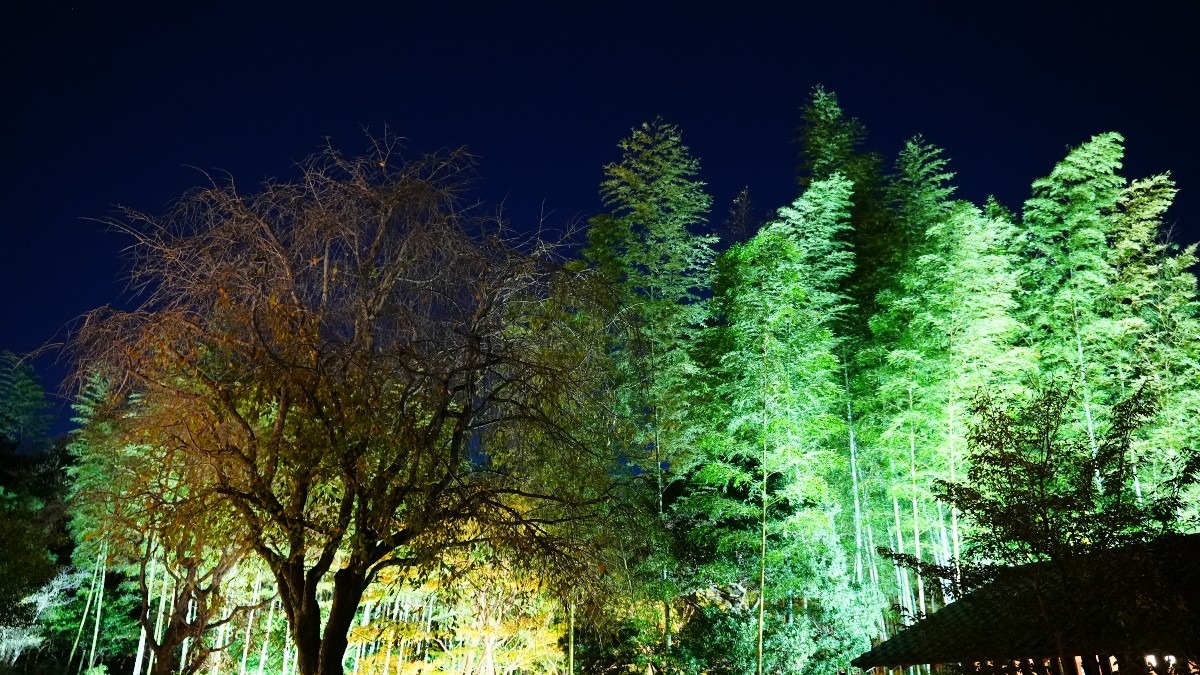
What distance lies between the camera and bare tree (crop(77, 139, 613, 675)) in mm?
5207

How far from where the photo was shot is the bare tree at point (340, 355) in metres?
5.21

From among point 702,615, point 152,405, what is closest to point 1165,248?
point 702,615

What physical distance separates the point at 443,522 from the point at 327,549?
2.63 feet

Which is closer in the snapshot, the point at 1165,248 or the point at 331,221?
the point at 331,221

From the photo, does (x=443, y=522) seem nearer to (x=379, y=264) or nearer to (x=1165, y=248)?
(x=379, y=264)

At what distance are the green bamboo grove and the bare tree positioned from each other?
0.10ft

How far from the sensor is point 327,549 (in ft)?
17.5

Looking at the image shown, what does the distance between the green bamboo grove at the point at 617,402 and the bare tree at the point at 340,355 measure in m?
0.03

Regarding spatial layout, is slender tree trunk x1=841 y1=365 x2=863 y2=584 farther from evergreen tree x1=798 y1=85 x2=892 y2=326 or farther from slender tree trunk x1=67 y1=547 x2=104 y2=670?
slender tree trunk x1=67 y1=547 x2=104 y2=670

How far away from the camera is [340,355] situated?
5.10 m

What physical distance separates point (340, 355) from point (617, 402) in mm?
2689

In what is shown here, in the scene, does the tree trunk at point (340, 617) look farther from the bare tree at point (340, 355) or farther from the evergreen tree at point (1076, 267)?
the evergreen tree at point (1076, 267)

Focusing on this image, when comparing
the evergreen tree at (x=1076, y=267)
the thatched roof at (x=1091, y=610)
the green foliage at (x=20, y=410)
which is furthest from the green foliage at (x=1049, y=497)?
the green foliage at (x=20, y=410)

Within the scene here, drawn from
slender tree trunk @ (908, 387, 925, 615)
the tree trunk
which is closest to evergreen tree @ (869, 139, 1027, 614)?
slender tree trunk @ (908, 387, 925, 615)
